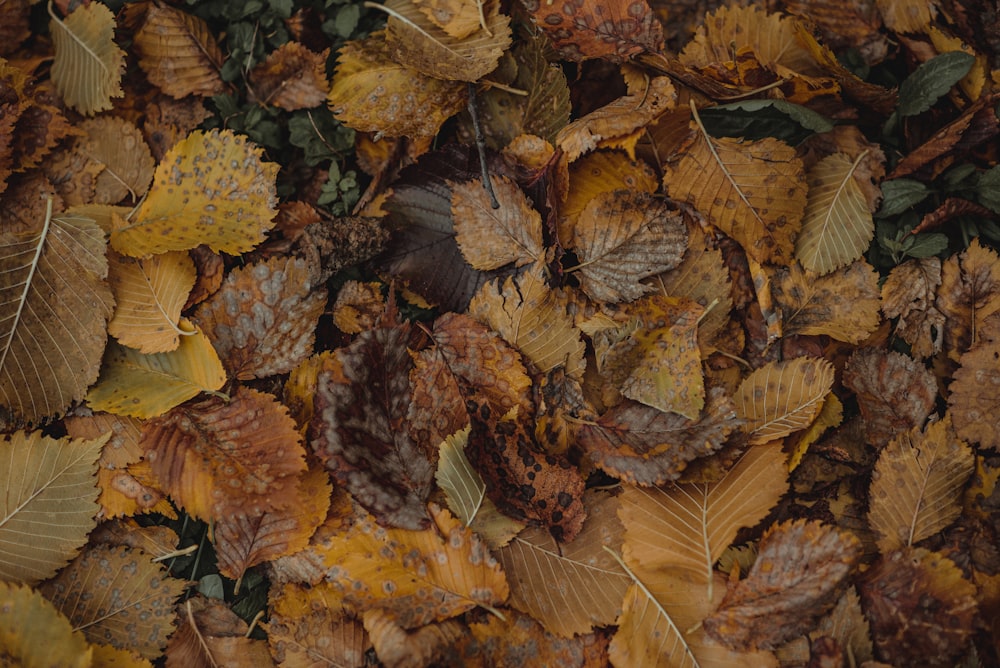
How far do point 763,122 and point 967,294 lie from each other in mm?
636

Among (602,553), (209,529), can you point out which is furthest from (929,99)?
(209,529)

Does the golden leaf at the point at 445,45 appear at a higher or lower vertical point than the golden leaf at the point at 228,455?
higher

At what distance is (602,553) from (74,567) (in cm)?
125

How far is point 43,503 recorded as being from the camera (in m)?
1.73

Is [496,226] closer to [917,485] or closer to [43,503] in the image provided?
[917,485]

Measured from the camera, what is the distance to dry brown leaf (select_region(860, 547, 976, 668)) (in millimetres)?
1583

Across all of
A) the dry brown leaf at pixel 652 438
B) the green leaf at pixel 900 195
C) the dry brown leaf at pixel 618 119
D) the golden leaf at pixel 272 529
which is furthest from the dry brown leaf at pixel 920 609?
the golden leaf at pixel 272 529

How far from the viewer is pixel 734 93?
1791mm

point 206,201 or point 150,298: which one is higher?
point 206,201

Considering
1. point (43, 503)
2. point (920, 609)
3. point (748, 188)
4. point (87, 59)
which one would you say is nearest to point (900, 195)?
point (748, 188)

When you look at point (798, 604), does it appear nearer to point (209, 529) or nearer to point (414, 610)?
point (414, 610)

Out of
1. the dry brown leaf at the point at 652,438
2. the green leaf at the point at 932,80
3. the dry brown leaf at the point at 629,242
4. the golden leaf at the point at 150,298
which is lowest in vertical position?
the dry brown leaf at the point at 652,438

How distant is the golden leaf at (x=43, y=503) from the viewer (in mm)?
1713

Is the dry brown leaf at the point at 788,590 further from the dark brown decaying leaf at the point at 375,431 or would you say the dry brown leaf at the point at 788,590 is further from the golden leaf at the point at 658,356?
the dark brown decaying leaf at the point at 375,431
